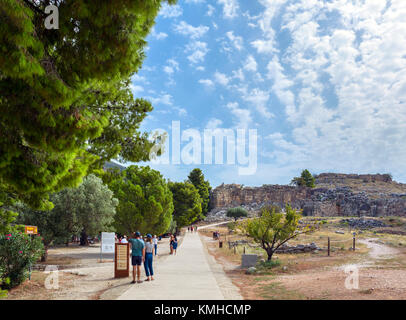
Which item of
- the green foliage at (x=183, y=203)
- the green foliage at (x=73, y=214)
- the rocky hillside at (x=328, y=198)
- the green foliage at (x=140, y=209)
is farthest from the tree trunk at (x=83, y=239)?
the rocky hillside at (x=328, y=198)

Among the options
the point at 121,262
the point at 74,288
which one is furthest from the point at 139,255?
the point at 74,288

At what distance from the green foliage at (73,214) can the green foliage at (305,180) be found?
111747mm

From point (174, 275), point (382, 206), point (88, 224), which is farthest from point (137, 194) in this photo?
point (382, 206)

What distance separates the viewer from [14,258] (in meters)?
10.9

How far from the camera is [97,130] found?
430 centimetres

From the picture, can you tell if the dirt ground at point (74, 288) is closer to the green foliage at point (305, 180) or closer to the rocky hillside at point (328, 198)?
the rocky hillside at point (328, 198)

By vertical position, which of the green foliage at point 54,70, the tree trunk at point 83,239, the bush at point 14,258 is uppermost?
the green foliage at point 54,70

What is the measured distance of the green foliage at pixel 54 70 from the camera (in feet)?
11.2

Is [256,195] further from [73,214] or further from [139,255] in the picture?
[139,255]

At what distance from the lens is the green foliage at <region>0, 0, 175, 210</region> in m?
3.41

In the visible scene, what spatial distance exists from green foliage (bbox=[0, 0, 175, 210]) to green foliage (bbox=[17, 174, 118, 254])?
14.5 m

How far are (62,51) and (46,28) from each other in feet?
1.42

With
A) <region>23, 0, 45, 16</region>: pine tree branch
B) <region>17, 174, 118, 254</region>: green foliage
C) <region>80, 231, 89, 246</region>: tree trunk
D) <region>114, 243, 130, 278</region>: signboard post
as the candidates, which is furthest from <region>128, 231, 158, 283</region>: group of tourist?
<region>80, 231, 89, 246</region>: tree trunk

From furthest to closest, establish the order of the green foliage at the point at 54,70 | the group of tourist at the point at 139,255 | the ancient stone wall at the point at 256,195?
the ancient stone wall at the point at 256,195, the group of tourist at the point at 139,255, the green foliage at the point at 54,70
